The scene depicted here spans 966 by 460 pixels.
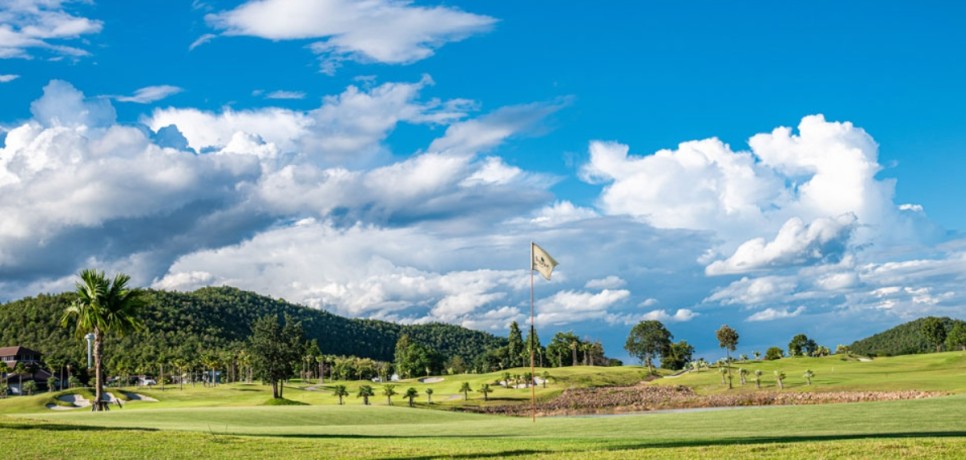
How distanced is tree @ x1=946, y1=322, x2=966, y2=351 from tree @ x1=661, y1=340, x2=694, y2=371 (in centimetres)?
5471

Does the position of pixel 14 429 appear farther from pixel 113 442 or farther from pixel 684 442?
pixel 684 442

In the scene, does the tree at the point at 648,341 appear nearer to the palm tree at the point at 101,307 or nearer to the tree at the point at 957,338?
the tree at the point at 957,338

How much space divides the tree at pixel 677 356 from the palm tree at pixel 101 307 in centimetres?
12953

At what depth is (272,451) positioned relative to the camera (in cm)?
2634

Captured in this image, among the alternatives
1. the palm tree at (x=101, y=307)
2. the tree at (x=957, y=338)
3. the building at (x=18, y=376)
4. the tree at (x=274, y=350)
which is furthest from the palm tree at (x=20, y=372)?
the tree at (x=957, y=338)

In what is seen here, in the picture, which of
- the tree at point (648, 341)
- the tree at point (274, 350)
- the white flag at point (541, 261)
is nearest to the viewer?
the white flag at point (541, 261)

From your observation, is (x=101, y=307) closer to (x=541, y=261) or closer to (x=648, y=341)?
(x=541, y=261)

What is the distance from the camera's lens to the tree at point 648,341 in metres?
175

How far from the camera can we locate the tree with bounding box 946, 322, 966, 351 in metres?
175

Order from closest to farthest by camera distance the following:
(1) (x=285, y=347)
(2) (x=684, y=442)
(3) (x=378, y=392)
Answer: (2) (x=684, y=442) < (1) (x=285, y=347) < (3) (x=378, y=392)

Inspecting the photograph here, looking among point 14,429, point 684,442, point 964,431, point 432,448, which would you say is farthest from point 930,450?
point 14,429

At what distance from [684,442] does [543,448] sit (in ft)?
16.8

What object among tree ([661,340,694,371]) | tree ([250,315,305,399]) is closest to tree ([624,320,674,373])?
tree ([661,340,694,371])

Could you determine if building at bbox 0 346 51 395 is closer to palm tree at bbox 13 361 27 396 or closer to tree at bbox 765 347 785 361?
palm tree at bbox 13 361 27 396
